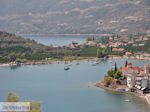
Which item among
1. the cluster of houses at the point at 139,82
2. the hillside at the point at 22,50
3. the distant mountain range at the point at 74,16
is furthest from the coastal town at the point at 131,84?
the distant mountain range at the point at 74,16

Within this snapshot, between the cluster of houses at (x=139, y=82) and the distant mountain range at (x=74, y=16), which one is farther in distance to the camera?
the distant mountain range at (x=74, y=16)

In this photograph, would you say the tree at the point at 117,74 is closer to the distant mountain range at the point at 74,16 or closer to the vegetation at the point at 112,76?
the vegetation at the point at 112,76

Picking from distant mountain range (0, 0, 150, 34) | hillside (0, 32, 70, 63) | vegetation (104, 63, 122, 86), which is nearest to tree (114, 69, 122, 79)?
vegetation (104, 63, 122, 86)

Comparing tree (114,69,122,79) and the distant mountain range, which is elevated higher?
the distant mountain range

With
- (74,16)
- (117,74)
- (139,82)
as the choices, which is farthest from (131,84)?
(74,16)

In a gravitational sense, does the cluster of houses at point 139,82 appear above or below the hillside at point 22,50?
below

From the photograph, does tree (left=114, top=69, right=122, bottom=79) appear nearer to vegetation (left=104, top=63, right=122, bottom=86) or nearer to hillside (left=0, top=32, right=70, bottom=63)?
vegetation (left=104, top=63, right=122, bottom=86)
